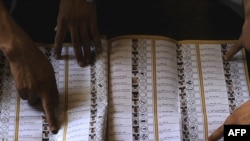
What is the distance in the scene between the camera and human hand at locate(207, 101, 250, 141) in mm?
734

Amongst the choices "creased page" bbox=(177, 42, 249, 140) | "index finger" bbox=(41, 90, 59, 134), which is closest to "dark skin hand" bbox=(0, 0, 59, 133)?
"index finger" bbox=(41, 90, 59, 134)

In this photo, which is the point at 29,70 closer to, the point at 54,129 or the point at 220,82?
the point at 54,129

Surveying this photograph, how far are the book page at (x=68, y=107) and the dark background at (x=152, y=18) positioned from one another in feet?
0.54

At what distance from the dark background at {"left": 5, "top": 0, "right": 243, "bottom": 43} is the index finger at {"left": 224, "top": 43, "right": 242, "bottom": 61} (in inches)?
5.1

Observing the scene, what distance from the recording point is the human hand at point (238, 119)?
0.73m

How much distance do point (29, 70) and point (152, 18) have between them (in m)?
0.42

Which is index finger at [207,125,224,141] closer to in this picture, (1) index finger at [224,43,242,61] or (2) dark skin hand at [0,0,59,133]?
(1) index finger at [224,43,242,61]

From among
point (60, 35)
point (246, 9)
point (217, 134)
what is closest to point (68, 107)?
point (60, 35)

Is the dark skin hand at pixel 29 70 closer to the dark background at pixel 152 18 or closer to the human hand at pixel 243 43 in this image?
the dark background at pixel 152 18

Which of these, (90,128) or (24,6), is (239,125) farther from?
(24,6)

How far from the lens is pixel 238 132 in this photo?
28.4 inches

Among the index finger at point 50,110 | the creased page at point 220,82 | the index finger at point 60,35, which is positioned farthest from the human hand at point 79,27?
the creased page at point 220,82

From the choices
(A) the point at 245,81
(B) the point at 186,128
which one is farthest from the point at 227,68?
(B) the point at 186,128

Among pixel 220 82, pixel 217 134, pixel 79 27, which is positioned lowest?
pixel 217 134
